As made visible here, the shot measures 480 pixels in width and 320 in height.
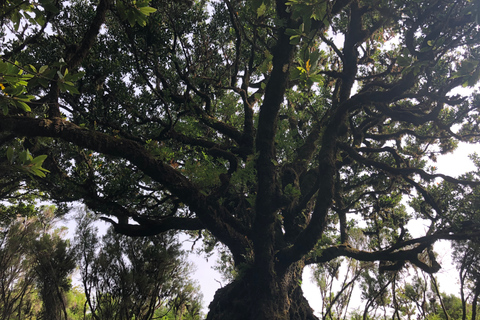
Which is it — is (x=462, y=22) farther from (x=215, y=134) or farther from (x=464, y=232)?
(x=215, y=134)

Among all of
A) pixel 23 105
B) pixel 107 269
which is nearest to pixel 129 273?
pixel 107 269

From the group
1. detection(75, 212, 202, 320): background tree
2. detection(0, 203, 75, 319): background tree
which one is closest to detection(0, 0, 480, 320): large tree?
detection(75, 212, 202, 320): background tree

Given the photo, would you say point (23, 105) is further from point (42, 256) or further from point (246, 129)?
point (42, 256)

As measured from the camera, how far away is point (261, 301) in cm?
507

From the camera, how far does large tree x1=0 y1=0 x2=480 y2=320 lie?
4.61m

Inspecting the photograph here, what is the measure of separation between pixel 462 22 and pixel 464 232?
3.99 metres

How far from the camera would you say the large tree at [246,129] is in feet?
15.1

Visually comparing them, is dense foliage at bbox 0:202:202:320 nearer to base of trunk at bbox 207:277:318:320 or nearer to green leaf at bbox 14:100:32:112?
base of trunk at bbox 207:277:318:320

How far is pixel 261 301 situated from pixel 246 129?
3.76 meters

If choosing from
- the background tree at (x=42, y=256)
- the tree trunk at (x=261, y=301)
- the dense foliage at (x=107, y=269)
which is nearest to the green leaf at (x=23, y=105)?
the tree trunk at (x=261, y=301)

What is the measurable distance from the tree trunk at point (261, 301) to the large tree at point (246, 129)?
0.03 meters

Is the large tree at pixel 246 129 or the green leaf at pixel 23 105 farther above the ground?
the large tree at pixel 246 129

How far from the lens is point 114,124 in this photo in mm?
6477

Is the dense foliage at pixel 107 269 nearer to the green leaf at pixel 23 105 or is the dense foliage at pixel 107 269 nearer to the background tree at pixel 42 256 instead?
the background tree at pixel 42 256
